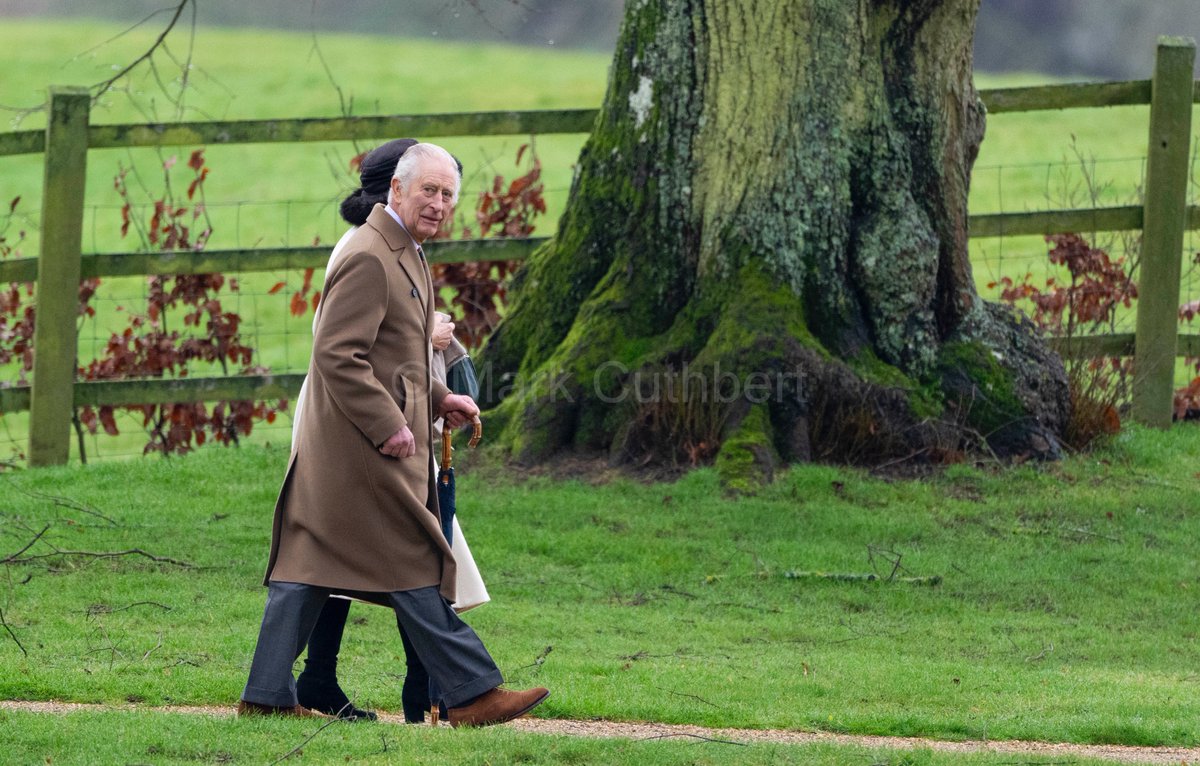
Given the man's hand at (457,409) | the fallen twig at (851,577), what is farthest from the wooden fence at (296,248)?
the man's hand at (457,409)

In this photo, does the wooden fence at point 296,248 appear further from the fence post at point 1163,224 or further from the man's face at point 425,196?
the man's face at point 425,196

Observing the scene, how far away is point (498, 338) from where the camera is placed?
375 inches

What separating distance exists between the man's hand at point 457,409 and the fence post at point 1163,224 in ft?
20.4

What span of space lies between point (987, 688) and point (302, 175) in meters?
25.4

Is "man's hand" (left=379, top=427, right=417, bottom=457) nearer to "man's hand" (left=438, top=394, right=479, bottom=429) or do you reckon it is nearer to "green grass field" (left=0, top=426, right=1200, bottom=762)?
"man's hand" (left=438, top=394, right=479, bottom=429)

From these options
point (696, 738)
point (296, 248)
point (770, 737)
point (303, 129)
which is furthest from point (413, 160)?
point (303, 129)

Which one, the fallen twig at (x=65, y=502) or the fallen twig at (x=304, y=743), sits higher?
the fallen twig at (x=65, y=502)

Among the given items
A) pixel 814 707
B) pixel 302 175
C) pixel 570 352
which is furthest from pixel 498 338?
pixel 302 175

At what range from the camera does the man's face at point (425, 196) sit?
198 inches

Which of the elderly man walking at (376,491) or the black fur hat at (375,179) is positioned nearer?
the elderly man walking at (376,491)

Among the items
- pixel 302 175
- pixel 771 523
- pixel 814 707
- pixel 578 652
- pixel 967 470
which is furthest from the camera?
pixel 302 175

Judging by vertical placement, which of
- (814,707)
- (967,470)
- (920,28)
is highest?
(920,28)

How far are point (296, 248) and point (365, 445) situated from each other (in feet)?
15.7

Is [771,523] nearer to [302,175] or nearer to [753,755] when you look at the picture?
[753,755]
